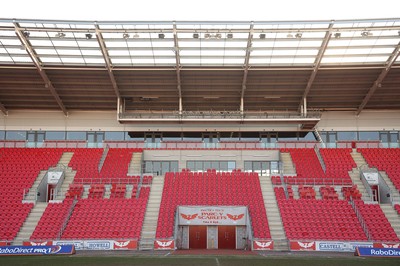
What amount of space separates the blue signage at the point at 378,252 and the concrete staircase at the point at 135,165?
21666 millimetres

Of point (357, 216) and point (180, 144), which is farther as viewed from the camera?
point (180, 144)

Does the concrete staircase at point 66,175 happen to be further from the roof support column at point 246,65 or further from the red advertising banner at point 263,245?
the roof support column at point 246,65

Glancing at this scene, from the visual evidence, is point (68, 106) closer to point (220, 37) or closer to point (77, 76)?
point (77, 76)

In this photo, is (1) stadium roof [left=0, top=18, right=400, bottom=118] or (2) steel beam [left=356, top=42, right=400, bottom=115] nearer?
(1) stadium roof [left=0, top=18, right=400, bottom=118]

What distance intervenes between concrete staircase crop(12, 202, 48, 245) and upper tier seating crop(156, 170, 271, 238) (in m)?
8.92

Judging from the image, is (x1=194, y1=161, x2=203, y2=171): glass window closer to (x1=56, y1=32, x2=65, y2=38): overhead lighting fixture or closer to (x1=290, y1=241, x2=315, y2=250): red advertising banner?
(x1=290, y1=241, x2=315, y2=250): red advertising banner

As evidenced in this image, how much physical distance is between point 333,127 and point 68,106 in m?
28.5

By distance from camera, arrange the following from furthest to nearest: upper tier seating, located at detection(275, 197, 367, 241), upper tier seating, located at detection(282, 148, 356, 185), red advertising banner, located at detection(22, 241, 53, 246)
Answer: upper tier seating, located at detection(282, 148, 356, 185)
upper tier seating, located at detection(275, 197, 367, 241)
red advertising banner, located at detection(22, 241, 53, 246)

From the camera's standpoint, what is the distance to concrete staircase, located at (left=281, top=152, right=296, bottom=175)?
4112cm

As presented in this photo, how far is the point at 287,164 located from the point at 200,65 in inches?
497

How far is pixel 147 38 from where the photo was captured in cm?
3653

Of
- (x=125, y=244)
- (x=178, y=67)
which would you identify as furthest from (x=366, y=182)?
(x=125, y=244)

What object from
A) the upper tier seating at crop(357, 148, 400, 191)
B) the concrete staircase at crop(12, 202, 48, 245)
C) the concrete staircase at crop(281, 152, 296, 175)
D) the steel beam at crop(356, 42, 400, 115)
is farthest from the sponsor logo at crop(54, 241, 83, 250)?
the steel beam at crop(356, 42, 400, 115)
